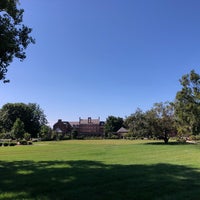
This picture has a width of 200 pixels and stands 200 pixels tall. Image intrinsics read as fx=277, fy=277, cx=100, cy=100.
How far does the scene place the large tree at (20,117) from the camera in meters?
101

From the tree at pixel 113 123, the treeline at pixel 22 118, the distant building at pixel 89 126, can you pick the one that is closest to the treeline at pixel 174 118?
the treeline at pixel 22 118

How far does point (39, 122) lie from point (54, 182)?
103 m

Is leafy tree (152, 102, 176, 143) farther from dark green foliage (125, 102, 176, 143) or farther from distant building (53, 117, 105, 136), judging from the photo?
distant building (53, 117, 105, 136)

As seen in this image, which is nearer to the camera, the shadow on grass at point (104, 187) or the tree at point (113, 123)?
the shadow on grass at point (104, 187)

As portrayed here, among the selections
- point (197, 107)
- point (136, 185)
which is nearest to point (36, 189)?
point (136, 185)

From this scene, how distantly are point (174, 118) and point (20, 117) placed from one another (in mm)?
67530

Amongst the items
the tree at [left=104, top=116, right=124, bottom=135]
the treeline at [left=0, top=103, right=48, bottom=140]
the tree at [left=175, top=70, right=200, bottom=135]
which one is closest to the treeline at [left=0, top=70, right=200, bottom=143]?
the tree at [left=175, top=70, right=200, bottom=135]

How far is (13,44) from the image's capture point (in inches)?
577

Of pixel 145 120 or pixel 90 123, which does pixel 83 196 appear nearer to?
pixel 145 120

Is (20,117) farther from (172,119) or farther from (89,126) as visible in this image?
(172,119)

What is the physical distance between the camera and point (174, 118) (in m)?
50.0

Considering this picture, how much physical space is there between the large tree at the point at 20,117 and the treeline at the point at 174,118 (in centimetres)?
5849

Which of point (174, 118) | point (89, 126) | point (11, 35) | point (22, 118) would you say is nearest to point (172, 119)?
point (174, 118)

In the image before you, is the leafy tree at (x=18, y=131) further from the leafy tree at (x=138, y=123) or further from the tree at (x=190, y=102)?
the tree at (x=190, y=102)
